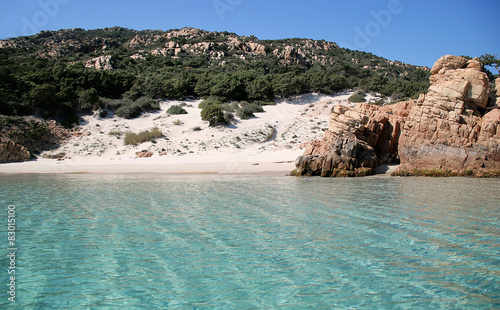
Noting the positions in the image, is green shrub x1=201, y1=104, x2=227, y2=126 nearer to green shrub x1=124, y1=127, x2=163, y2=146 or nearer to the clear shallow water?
green shrub x1=124, y1=127, x2=163, y2=146

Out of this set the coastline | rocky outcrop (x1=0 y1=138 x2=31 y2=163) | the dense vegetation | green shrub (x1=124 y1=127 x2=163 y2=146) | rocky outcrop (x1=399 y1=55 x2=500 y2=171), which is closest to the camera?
rocky outcrop (x1=399 y1=55 x2=500 y2=171)

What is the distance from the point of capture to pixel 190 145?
2683 cm

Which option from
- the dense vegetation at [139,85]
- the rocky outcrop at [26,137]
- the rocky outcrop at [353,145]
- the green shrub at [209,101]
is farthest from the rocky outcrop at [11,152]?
the rocky outcrop at [353,145]

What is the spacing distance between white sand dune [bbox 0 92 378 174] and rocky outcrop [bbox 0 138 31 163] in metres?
1.08

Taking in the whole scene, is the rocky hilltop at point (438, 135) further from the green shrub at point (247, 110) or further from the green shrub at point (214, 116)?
the green shrub at point (247, 110)

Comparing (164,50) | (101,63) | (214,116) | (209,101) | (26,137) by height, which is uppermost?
(164,50)

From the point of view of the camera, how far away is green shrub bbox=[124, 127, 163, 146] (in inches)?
1074

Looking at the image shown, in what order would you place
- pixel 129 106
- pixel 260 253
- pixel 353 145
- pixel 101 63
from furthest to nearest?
pixel 101 63 < pixel 129 106 < pixel 353 145 < pixel 260 253

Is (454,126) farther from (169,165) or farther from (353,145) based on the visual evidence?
(169,165)

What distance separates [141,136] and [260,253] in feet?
79.7

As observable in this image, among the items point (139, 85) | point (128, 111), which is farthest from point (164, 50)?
point (128, 111)

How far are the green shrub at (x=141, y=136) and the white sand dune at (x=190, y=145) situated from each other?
0.53 meters

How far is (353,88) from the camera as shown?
4647 cm

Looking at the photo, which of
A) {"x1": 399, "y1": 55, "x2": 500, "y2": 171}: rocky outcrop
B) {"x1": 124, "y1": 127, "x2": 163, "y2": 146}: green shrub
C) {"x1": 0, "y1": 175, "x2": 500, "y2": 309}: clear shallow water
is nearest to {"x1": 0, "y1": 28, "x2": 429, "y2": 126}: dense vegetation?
{"x1": 124, "y1": 127, "x2": 163, "y2": 146}: green shrub
